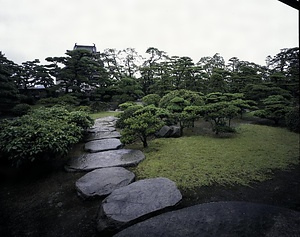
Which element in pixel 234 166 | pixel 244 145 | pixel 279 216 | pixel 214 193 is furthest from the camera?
pixel 244 145

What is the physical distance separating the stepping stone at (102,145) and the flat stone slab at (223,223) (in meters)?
3.10

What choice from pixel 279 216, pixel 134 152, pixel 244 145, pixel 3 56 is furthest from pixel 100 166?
pixel 3 56

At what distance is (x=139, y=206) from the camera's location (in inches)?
89.8

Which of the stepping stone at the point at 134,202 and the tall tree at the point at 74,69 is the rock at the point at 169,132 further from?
the tall tree at the point at 74,69

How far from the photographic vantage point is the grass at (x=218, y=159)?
3381 mm

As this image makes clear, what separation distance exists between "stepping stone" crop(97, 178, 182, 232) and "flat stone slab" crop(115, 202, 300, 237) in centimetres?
19

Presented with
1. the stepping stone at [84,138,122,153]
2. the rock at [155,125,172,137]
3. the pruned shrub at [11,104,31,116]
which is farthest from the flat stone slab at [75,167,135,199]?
the pruned shrub at [11,104,31,116]

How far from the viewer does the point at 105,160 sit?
4.11 m

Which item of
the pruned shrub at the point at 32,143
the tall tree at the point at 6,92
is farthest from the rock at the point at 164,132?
the tall tree at the point at 6,92

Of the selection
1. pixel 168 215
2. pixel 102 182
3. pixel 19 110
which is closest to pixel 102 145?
pixel 102 182

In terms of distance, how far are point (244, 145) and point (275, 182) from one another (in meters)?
2.06

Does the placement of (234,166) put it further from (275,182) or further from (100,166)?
(100,166)

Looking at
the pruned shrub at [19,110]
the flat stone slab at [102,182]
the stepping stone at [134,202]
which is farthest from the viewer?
the pruned shrub at [19,110]

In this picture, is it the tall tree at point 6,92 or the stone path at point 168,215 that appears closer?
the stone path at point 168,215
